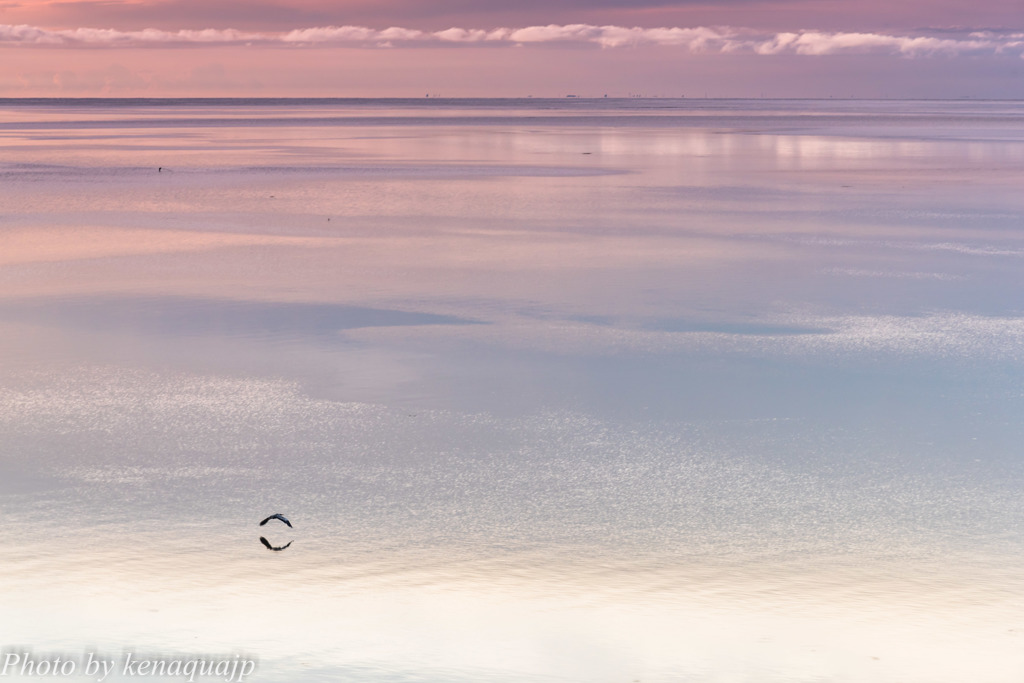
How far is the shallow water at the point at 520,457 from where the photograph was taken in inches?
166

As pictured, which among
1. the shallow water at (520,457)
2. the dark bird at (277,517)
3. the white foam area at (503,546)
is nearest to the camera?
the white foam area at (503,546)

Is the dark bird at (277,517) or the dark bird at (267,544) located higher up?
the dark bird at (277,517)

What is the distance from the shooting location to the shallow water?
4.21 metres

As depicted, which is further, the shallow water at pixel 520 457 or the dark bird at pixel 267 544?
the dark bird at pixel 267 544

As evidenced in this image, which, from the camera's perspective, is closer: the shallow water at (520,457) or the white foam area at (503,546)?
the white foam area at (503,546)

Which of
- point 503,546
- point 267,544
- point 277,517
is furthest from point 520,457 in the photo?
point 267,544

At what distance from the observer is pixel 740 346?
352 inches

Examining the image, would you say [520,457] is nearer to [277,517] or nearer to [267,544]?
[277,517]

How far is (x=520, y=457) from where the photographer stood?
6289 millimetres

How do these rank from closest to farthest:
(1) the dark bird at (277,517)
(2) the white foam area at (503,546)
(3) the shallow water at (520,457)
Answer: (2) the white foam area at (503,546)
(3) the shallow water at (520,457)
(1) the dark bird at (277,517)

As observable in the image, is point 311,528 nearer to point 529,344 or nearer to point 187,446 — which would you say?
point 187,446

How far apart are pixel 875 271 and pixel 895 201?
904 centimetres

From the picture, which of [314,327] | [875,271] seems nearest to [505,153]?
[875,271]

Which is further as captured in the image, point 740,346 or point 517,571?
point 740,346
